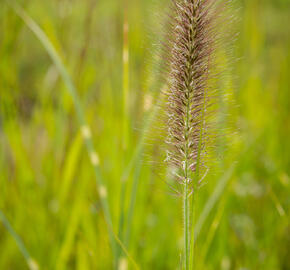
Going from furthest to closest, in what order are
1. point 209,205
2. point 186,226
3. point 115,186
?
point 115,186 < point 209,205 < point 186,226

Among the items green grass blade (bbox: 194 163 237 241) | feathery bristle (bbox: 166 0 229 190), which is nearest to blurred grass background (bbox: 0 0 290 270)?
green grass blade (bbox: 194 163 237 241)

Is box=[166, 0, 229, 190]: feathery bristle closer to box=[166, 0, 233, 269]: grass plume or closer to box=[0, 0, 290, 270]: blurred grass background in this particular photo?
box=[166, 0, 233, 269]: grass plume

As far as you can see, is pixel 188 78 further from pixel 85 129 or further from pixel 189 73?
pixel 85 129

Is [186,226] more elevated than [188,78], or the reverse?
[188,78]

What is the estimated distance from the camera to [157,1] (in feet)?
1.64

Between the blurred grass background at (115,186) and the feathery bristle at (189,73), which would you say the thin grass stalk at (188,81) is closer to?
the feathery bristle at (189,73)

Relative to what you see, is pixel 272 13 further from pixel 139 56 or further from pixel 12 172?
pixel 12 172

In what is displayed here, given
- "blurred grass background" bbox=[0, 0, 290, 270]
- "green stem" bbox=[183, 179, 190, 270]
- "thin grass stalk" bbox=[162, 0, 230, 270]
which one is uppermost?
"thin grass stalk" bbox=[162, 0, 230, 270]

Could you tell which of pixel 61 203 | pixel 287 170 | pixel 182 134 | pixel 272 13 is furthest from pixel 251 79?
pixel 272 13

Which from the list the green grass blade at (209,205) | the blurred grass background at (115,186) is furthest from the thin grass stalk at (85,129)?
the green grass blade at (209,205)

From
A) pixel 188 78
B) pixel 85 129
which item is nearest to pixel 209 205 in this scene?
pixel 85 129

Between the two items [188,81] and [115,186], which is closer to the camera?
[188,81]

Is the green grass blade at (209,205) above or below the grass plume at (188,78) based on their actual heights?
below

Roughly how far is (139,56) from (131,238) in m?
0.79
